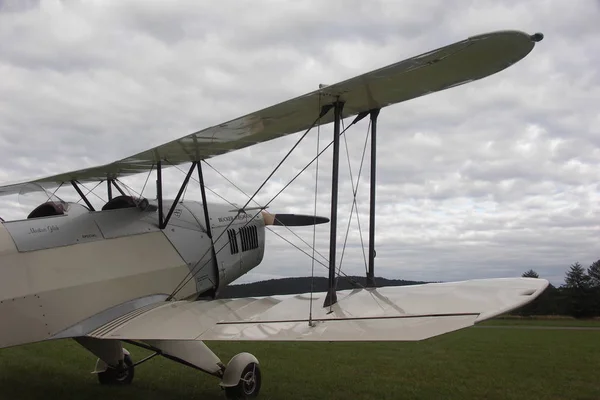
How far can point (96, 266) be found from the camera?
6.02 meters

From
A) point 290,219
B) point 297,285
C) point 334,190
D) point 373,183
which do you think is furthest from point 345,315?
point 290,219

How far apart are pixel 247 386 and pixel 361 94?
3.83m

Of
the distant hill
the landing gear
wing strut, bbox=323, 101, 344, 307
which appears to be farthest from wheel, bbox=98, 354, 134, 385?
wing strut, bbox=323, 101, 344, 307

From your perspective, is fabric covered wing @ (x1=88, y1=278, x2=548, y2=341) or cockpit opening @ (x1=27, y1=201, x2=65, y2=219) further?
cockpit opening @ (x1=27, y1=201, x2=65, y2=219)

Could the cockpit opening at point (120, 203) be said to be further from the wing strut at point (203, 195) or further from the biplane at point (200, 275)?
the wing strut at point (203, 195)

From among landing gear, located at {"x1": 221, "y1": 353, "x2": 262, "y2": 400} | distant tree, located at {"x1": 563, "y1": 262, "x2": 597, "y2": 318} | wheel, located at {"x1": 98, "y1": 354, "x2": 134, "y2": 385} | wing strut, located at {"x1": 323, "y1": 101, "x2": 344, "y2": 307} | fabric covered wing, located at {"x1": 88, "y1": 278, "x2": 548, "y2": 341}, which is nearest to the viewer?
fabric covered wing, located at {"x1": 88, "y1": 278, "x2": 548, "y2": 341}

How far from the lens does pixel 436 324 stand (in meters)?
3.66

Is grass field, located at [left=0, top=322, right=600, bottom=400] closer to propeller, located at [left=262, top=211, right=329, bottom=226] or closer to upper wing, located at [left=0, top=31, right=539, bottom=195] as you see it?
propeller, located at [left=262, top=211, right=329, bottom=226]

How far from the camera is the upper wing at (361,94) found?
14.3ft

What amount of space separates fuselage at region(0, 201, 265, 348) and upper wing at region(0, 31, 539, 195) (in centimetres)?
99

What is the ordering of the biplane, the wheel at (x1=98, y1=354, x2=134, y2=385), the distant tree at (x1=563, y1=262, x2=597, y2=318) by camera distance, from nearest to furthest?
the biplane < the wheel at (x1=98, y1=354, x2=134, y2=385) < the distant tree at (x1=563, y1=262, x2=597, y2=318)

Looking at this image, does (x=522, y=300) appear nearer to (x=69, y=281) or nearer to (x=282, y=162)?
(x=282, y=162)

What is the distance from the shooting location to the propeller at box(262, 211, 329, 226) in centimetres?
914

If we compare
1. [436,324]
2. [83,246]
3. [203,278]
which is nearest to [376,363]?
[203,278]
